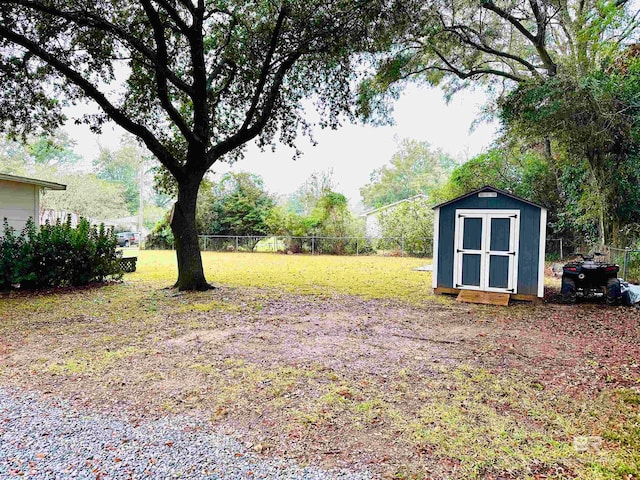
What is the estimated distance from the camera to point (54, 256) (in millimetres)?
7828

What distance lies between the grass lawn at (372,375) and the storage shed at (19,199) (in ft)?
7.71

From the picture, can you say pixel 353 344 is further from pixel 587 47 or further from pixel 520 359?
pixel 587 47

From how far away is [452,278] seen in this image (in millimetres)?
7559

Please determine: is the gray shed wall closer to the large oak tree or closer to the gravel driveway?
the large oak tree

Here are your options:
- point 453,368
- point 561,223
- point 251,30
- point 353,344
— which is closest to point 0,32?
point 251,30

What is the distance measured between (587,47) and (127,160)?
39309 millimetres

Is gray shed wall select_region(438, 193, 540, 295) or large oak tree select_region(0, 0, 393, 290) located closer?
gray shed wall select_region(438, 193, 540, 295)

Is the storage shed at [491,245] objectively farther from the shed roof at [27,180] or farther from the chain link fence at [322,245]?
the chain link fence at [322,245]

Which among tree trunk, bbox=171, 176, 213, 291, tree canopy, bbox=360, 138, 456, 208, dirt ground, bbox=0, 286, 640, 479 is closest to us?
dirt ground, bbox=0, 286, 640, 479

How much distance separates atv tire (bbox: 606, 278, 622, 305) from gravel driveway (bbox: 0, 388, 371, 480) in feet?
22.2

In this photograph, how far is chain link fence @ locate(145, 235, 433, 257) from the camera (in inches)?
720

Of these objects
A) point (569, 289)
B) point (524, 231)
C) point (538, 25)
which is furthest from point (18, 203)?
point (538, 25)

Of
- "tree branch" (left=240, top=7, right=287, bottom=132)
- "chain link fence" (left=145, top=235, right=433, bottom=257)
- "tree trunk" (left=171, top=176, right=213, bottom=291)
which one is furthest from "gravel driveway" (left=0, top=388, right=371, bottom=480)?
"chain link fence" (left=145, top=235, right=433, bottom=257)

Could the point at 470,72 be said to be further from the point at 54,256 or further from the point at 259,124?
the point at 54,256
